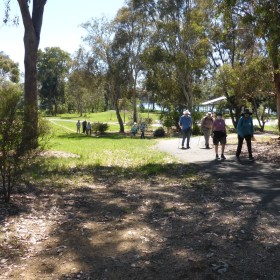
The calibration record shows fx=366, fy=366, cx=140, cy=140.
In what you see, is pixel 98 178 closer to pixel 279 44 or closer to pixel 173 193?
pixel 173 193

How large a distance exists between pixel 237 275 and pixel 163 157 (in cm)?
1018

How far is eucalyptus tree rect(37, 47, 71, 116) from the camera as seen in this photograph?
8994cm

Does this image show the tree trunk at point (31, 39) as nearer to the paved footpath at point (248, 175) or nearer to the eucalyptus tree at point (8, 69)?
the paved footpath at point (248, 175)

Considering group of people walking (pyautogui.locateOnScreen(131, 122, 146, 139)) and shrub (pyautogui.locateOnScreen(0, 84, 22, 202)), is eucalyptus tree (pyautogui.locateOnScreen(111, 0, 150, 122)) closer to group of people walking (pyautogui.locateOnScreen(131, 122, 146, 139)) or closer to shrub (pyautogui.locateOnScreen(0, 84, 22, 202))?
group of people walking (pyautogui.locateOnScreen(131, 122, 146, 139))

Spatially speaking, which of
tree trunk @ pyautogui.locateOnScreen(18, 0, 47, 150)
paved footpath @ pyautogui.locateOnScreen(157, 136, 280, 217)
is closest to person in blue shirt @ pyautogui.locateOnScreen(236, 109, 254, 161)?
paved footpath @ pyautogui.locateOnScreen(157, 136, 280, 217)

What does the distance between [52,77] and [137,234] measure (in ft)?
292

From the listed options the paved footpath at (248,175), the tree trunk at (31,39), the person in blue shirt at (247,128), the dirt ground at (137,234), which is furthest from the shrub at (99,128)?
the dirt ground at (137,234)

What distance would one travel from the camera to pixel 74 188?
27.8 feet

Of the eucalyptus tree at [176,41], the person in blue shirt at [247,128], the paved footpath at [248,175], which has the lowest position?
the paved footpath at [248,175]

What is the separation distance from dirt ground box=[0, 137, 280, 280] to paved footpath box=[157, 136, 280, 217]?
1.13ft

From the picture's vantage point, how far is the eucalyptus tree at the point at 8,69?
65.5 meters

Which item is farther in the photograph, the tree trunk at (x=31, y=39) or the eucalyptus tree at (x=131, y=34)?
the eucalyptus tree at (x=131, y=34)

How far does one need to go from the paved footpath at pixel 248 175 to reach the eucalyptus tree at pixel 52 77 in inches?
3152

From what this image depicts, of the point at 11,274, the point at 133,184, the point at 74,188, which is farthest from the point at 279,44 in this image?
the point at 11,274
